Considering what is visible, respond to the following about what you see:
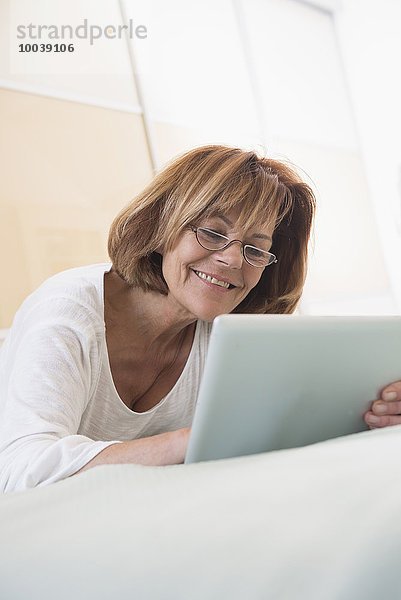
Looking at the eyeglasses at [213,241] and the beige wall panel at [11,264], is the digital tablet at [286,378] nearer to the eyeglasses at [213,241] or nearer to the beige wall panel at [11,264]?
the eyeglasses at [213,241]

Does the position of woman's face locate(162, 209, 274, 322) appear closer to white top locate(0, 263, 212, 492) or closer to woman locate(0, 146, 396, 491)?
woman locate(0, 146, 396, 491)

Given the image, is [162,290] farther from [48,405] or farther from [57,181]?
[57,181]

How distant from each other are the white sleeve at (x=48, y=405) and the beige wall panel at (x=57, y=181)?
146cm

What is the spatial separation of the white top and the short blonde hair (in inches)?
3.7

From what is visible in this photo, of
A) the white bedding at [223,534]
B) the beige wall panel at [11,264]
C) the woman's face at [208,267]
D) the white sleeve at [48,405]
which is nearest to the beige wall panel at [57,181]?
the beige wall panel at [11,264]

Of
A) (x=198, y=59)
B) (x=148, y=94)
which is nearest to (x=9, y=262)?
(x=148, y=94)

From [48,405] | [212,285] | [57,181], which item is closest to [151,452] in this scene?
[48,405]

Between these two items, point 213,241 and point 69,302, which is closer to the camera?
point 69,302

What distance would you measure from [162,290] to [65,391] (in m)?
0.44

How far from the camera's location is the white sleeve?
772 mm

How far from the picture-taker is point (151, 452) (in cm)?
80

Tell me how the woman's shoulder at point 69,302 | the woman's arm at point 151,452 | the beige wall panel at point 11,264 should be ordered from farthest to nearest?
the beige wall panel at point 11,264 → the woman's shoulder at point 69,302 → the woman's arm at point 151,452

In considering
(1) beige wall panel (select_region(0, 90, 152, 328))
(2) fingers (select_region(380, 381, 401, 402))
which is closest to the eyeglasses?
(2) fingers (select_region(380, 381, 401, 402))

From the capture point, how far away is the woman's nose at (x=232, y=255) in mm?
1253
